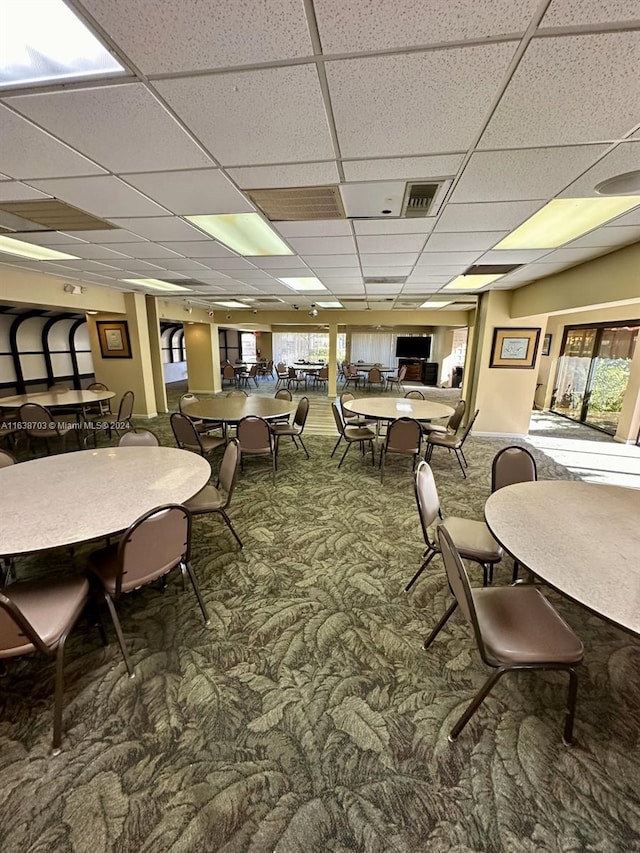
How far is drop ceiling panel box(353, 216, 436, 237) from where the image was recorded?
2816 millimetres

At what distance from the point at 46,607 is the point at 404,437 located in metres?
3.43

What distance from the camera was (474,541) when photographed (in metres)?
2.09

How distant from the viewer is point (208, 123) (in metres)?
1.60

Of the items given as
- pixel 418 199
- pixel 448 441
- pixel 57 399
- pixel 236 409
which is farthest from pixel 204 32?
pixel 57 399

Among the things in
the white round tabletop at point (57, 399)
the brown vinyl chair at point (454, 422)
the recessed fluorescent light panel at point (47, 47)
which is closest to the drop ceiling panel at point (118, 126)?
the recessed fluorescent light panel at point (47, 47)

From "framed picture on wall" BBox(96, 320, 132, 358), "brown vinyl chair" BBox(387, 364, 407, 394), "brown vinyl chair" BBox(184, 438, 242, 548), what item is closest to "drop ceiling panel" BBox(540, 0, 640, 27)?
"brown vinyl chair" BBox(184, 438, 242, 548)

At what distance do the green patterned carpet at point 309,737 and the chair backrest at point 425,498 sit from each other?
0.61 meters

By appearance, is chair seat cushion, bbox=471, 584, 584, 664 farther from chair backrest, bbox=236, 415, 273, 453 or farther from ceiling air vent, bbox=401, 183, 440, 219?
chair backrest, bbox=236, 415, 273, 453

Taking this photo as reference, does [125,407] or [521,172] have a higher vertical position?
[521,172]

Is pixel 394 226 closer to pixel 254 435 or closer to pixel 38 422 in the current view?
pixel 254 435

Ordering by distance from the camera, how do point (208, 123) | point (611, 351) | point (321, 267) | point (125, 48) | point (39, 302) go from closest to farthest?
point (125, 48) → point (208, 123) → point (321, 267) → point (39, 302) → point (611, 351)

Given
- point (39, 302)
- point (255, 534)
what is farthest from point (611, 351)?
point (39, 302)

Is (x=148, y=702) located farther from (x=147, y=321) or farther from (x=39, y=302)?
(x=147, y=321)

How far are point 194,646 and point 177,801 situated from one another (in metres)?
0.70
